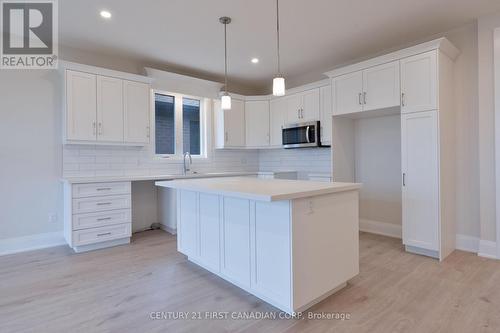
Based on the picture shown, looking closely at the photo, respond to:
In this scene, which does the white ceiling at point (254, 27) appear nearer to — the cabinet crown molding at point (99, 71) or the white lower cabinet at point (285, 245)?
the cabinet crown molding at point (99, 71)

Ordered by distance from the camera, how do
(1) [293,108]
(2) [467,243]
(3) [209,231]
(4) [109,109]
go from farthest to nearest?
(1) [293,108]
(4) [109,109]
(2) [467,243]
(3) [209,231]

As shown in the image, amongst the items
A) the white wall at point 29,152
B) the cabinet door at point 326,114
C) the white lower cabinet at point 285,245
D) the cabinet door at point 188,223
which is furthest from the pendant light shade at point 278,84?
the white wall at point 29,152

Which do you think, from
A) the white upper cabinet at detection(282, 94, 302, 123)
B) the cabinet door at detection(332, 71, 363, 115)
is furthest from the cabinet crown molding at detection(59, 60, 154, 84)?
the cabinet door at detection(332, 71, 363, 115)

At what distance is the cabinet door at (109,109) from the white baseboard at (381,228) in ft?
13.0

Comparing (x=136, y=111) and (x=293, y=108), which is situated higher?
(x=293, y=108)

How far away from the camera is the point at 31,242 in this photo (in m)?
3.67

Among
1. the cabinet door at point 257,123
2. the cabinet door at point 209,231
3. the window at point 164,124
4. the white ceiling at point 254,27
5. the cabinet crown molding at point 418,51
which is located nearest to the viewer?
the cabinet door at point 209,231

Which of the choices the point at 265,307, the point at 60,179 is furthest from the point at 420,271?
the point at 60,179

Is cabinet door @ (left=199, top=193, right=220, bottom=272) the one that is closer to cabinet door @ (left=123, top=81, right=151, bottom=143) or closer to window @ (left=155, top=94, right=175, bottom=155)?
cabinet door @ (left=123, top=81, right=151, bottom=143)

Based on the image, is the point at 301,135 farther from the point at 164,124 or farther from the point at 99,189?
the point at 99,189

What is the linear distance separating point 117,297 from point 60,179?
2.28m

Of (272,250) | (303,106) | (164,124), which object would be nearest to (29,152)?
(164,124)

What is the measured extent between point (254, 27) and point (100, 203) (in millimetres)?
2982

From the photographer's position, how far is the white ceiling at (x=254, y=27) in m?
2.92
